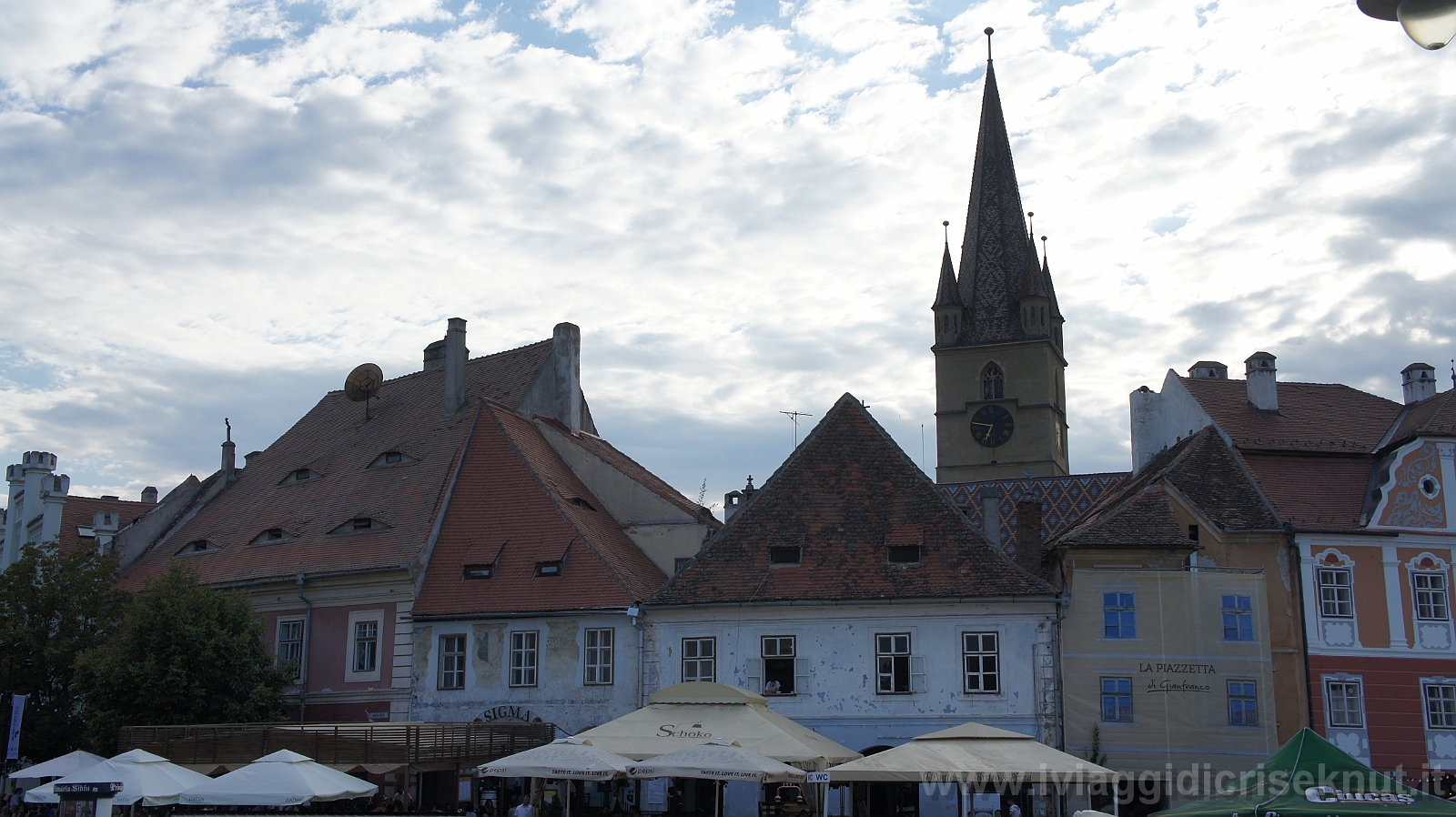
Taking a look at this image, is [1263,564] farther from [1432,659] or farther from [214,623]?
[214,623]

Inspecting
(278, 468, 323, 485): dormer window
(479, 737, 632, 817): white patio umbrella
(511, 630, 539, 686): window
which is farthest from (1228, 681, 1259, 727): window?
(278, 468, 323, 485): dormer window

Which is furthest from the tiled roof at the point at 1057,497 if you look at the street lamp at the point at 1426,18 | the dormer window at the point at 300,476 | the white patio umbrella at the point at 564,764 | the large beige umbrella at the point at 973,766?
the street lamp at the point at 1426,18

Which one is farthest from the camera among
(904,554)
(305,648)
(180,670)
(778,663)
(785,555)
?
(305,648)

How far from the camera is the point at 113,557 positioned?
36.3 metres

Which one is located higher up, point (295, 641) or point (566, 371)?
point (566, 371)

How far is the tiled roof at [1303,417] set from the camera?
34.2 meters

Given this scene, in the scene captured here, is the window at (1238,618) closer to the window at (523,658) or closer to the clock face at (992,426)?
the window at (523,658)

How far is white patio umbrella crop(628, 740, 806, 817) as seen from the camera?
21125mm

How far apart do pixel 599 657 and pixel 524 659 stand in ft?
5.99

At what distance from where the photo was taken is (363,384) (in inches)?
1686

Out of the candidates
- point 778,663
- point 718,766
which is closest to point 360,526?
point 778,663

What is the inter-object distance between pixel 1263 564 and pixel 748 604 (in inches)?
468

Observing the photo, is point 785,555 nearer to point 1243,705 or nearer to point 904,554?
point 904,554

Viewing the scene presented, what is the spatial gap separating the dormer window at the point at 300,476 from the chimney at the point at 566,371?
712cm
